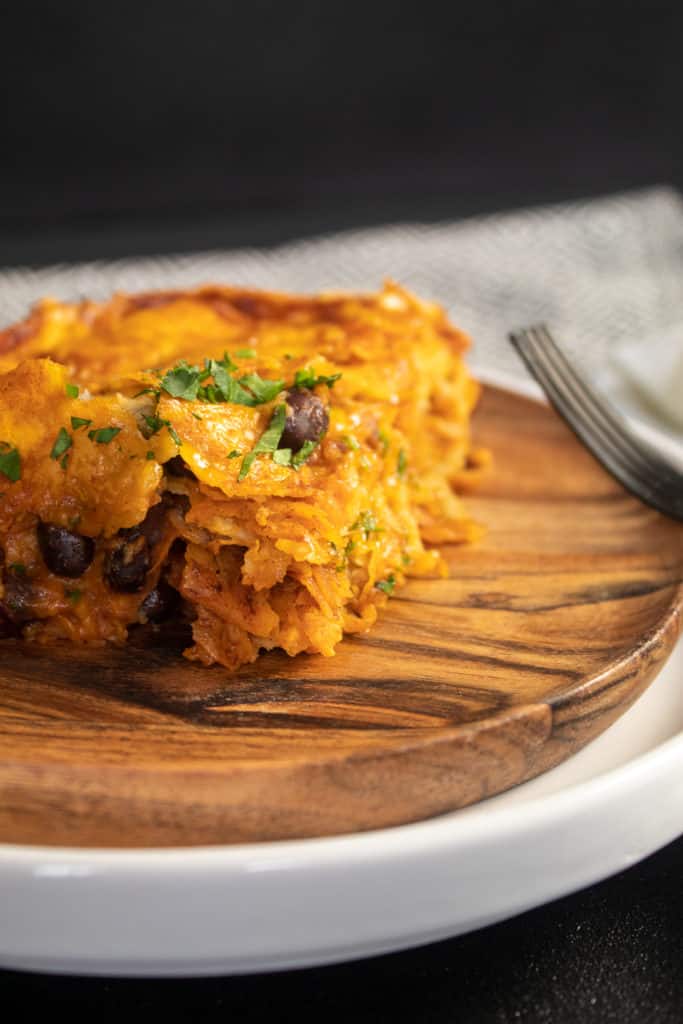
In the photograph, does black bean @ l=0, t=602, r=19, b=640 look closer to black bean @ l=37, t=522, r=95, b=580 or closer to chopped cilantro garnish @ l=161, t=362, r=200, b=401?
black bean @ l=37, t=522, r=95, b=580

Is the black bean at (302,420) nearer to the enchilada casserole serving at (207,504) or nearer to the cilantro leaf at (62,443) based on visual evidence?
the enchilada casserole serving at (207,504)

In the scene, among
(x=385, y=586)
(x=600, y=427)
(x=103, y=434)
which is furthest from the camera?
(x=600, y=427)

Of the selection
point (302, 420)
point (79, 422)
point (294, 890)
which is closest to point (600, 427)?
point (302, 420)

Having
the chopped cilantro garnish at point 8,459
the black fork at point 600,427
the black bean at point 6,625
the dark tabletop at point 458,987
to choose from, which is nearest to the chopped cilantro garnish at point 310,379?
the chopped cilantro garnish at point 8,459

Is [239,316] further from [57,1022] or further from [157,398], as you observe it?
[57,1022]

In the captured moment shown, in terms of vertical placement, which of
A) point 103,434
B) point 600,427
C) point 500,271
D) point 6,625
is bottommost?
point 500,271

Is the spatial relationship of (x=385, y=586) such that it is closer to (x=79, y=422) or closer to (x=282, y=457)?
(x=282, y=457)

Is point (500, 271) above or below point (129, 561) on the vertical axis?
below
